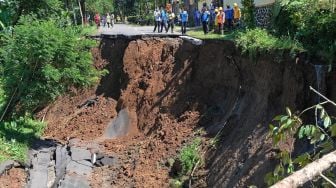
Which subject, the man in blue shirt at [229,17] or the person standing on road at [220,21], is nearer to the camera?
the person standing on road at [220,21]

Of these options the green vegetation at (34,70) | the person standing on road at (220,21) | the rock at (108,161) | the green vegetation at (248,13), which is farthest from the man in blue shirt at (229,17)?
the rock at (108,161)

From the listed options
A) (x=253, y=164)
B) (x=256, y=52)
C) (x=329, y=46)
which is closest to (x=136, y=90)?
(x=256, y=52)

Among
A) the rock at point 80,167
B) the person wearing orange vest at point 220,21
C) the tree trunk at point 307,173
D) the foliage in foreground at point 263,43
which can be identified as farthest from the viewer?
the person wearing orange vest at point 220,21

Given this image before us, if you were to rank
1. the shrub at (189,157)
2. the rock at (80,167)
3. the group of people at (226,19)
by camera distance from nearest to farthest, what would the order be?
1. the shrub at (189,157)
2. the rock at (80,167)
3. the group of people at (226,19)

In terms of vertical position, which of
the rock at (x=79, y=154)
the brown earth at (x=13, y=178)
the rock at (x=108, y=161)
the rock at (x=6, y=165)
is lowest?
the rock at (x=108, y=161)

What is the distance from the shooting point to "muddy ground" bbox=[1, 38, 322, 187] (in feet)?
50.5

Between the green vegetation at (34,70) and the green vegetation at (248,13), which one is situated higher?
the green vegetation at (248,13)

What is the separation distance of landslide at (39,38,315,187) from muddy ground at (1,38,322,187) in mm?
39

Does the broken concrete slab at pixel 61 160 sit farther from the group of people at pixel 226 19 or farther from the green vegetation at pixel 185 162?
the group of people at pixel 226 19

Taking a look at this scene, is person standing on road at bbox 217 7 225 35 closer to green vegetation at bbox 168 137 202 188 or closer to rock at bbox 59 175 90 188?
green vegetation at bbox 168 137 202 188

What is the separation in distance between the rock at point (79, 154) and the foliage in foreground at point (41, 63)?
98.6 inches

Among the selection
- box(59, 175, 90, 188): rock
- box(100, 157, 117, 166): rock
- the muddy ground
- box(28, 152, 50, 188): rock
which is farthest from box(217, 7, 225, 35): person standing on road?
box(28, 152, 50, 188): rock

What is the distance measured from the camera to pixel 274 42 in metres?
16.0

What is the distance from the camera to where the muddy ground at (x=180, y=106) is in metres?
15.4
